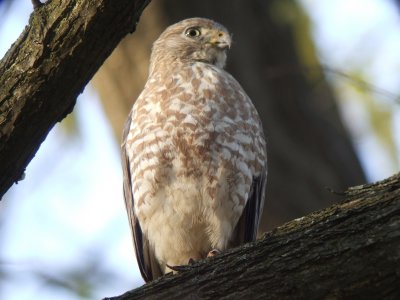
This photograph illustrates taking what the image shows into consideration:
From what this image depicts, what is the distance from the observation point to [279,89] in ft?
28.5

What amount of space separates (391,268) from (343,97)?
258 inches

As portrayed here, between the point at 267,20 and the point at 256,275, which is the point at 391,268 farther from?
the point at 267,20

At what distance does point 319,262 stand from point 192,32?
3.84m

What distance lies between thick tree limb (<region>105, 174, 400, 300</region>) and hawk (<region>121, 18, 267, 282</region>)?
1.62 m

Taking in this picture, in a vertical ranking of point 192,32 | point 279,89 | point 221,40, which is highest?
point 279,89

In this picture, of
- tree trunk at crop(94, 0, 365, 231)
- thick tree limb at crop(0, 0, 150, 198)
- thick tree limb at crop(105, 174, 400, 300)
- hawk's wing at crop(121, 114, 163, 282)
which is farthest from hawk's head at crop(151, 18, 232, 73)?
thick tree limb at crop(105, 174, 400, 300)

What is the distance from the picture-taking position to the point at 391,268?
3.29 meters

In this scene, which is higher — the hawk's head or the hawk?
the hawk's head

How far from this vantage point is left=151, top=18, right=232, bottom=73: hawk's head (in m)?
6.76

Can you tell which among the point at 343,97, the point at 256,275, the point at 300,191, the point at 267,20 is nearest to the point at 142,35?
the point at 267,20

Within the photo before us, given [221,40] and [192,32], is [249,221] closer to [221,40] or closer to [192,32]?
[221,40]

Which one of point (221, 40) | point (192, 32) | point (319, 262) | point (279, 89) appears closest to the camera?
point (319, 262)

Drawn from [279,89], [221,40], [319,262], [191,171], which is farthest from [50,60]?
[279,89]

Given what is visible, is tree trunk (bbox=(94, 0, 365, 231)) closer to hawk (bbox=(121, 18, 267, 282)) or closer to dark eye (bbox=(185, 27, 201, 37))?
dark eye (bbox=(185, 27, 201, 37))
